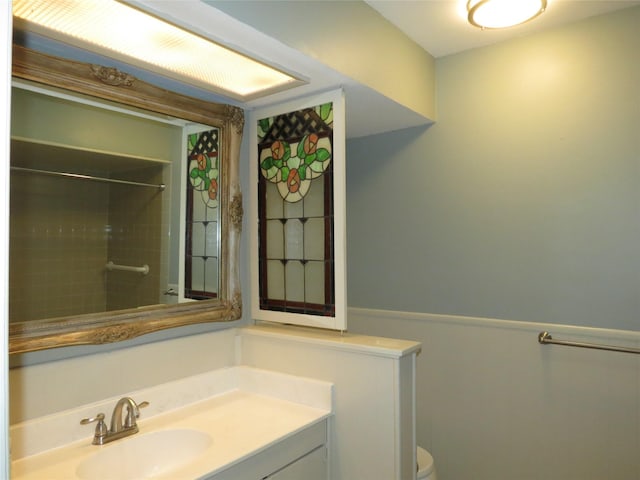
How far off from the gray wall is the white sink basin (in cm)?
140

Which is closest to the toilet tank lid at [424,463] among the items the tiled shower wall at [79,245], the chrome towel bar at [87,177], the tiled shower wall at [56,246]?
the tiled shower wall at [79,245]

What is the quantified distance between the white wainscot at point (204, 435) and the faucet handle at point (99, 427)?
0.06 ft

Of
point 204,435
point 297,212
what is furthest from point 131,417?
point 297,212

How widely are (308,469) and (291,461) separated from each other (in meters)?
0.12

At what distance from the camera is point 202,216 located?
1.80m

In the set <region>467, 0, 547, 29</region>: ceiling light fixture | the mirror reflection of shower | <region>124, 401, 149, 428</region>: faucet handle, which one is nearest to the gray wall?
<region>467, 0, 547, 29</region>: ceiling light fixture

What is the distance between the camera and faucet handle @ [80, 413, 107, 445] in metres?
1.32

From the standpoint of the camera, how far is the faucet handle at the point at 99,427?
1.32 meters

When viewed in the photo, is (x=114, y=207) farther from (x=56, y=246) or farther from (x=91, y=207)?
(x=56, y=246)

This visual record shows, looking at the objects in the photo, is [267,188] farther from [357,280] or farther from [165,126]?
[357,280]

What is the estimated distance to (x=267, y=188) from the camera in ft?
6.34

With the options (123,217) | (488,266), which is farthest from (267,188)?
(488,266)

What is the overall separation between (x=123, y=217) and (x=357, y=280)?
1.52 metres

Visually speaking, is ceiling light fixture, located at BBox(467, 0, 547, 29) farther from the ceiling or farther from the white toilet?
the white toilet
